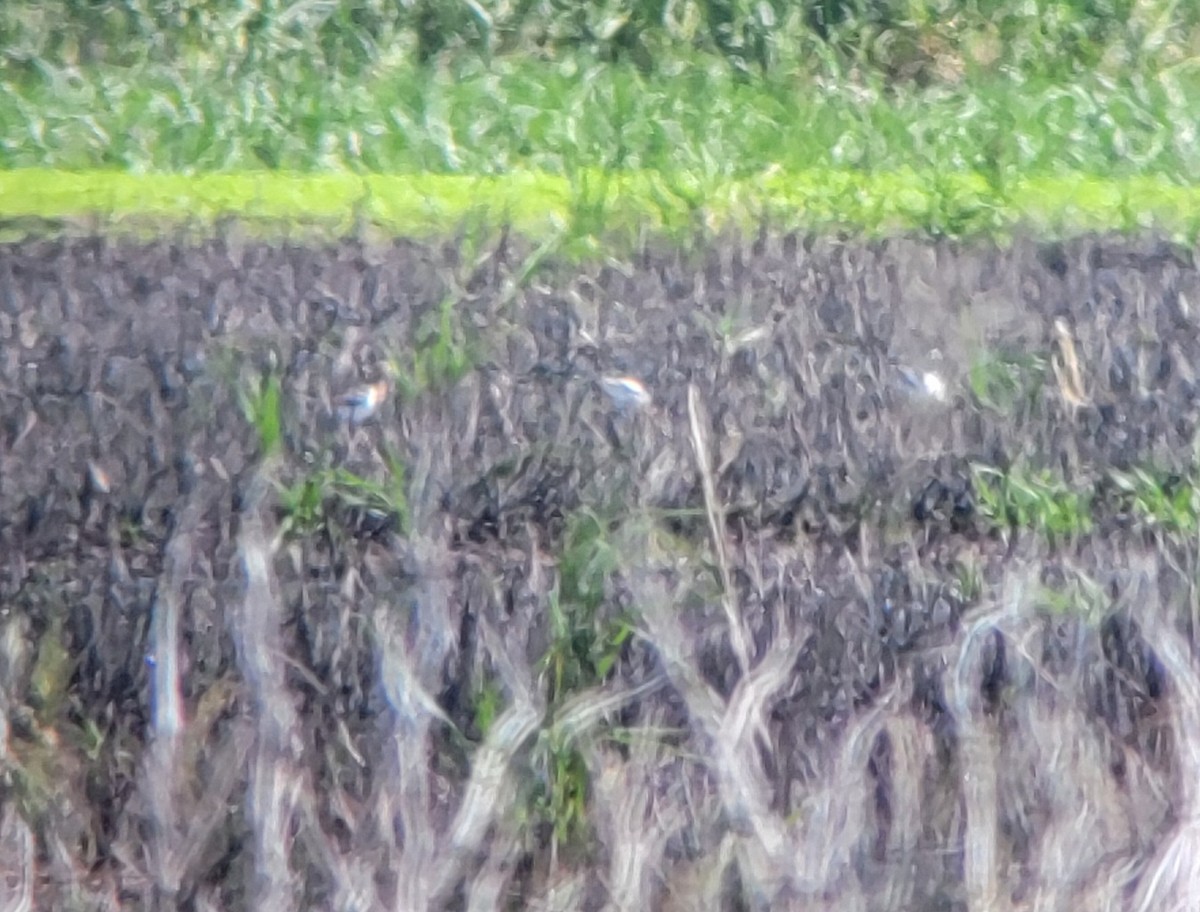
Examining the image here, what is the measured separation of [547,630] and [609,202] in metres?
0.47

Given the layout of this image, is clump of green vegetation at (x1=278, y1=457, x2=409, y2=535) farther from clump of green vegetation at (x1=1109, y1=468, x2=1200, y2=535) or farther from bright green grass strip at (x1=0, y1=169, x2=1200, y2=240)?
clump of green vegetation at (x1=1109, y1=468, x2=1200, y2=535)

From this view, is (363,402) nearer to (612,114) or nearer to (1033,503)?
(612,114)

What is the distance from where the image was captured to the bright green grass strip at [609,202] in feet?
5.34

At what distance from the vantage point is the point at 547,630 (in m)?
1.44

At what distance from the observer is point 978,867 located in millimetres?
1474

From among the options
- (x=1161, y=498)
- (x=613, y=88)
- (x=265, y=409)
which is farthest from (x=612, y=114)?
(x=1161, y=498)

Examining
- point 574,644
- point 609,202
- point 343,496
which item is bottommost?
point 574,644

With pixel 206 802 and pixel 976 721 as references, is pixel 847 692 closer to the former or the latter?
pixel 976 721

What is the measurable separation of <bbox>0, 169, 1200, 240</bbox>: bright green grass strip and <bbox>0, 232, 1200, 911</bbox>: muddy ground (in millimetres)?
126

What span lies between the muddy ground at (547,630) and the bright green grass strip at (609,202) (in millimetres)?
126

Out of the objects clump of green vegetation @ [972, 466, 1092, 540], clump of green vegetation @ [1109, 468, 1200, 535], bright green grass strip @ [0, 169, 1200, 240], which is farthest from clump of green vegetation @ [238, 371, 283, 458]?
clump of green vegetation @ [1109, 468, 1200, 535]

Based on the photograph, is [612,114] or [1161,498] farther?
[612,114]

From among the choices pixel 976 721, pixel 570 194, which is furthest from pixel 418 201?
pixel 976 721

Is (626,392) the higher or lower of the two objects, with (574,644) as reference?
higher
